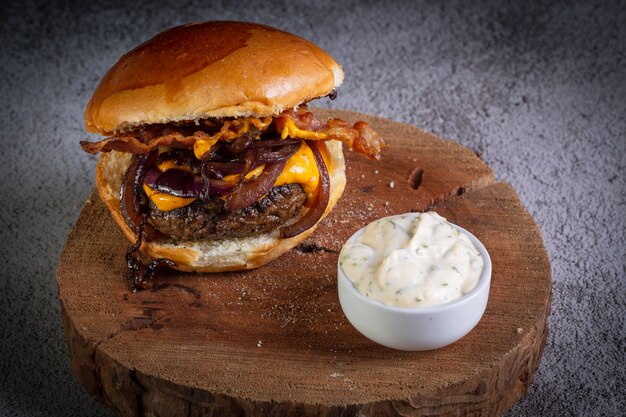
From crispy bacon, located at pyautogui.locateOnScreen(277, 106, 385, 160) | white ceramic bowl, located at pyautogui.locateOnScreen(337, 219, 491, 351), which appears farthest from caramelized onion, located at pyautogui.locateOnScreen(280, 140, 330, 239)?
white ceramic bowl, located at pyautogui.locateOnScreen(337, 219, 491, 351)

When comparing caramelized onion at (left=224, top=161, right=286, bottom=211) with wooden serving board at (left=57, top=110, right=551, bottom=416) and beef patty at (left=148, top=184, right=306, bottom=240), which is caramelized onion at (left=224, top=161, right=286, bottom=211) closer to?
beef patty at (left=148, top=184, right=306, bottom=240)

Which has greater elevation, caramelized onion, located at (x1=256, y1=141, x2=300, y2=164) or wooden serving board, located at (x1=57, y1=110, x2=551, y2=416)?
caramelized onion, located at (x1=256, y1=141, x2=300, y2=164)

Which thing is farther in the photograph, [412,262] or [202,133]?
[202,133]

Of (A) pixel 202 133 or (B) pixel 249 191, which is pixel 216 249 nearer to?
(B) pixel 249 191

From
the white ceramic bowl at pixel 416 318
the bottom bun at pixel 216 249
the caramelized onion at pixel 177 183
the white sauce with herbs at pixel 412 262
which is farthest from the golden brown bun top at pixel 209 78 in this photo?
the white ceramic bowl at pixel 416 318

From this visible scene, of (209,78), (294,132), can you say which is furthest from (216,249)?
(209,78)
